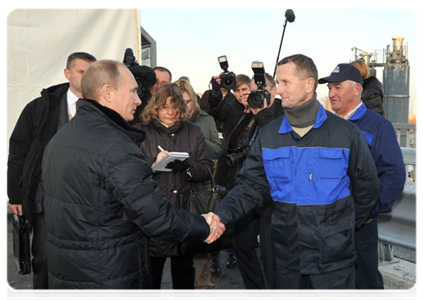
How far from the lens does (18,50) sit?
657 cm

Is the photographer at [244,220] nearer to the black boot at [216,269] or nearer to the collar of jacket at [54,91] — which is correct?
the black boot at [216,269]

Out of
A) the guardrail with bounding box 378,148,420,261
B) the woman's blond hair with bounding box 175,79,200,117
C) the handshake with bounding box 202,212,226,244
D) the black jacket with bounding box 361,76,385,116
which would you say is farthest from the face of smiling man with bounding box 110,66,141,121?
the black jacket with bounding box 361,76,385,116

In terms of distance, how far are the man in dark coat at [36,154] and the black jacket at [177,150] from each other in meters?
0.76

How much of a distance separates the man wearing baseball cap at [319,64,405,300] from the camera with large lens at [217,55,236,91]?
159 cm

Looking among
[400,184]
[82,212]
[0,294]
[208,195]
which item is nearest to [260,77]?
[208,195]

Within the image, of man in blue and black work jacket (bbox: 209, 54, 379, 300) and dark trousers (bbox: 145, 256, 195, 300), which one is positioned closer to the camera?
man in blue and black work jacket (bbox: 209, 54, 379, 300)

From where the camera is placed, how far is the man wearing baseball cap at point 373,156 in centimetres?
349

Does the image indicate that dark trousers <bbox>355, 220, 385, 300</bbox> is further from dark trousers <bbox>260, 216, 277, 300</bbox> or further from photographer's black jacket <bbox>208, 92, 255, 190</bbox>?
photographer's black jacket <bbox>208, 92, 255, 190</bbox>

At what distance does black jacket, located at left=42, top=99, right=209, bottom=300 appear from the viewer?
2512mm

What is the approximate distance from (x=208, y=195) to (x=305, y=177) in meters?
1.02

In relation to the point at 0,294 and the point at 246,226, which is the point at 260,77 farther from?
the point at 0,294

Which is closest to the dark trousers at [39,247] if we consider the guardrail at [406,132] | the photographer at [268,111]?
the photographer at [268,111]

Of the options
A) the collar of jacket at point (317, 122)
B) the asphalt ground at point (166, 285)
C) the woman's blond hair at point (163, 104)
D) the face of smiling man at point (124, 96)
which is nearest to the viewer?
the face of smiling man at point (124, 96)

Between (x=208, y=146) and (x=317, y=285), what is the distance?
2.19 m
